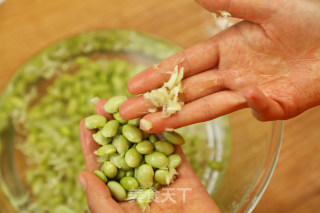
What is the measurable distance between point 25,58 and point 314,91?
1.35 meters

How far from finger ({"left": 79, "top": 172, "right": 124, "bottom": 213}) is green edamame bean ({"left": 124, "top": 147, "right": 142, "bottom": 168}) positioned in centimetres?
12

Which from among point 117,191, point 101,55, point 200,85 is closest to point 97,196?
point 117,191

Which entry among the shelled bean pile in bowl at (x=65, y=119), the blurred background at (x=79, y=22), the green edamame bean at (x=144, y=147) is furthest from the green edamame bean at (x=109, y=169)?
Answer: the blurred background at (x=79, y=22)

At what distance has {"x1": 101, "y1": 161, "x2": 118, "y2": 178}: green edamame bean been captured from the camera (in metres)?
1.05

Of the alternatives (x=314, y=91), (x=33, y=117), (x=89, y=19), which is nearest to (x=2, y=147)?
(x=33, y=117)

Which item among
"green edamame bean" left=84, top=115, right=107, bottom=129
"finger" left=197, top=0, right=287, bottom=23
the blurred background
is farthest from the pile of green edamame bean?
the blurred background

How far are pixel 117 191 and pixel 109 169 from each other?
0.26ft

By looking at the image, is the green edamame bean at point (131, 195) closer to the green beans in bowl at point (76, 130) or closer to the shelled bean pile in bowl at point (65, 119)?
the green beans in bowl at point (76, 130)

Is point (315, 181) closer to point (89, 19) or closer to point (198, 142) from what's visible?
point (198, 142)

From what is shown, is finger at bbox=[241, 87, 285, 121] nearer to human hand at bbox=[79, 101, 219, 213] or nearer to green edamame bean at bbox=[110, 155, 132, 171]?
human hand at bbox=[79, 101, 219, 213]

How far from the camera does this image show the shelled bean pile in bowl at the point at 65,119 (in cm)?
139

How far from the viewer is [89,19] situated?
164 centimetres

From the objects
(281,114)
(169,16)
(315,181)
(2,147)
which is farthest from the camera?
(169,16)

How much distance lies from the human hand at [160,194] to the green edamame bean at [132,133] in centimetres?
13
